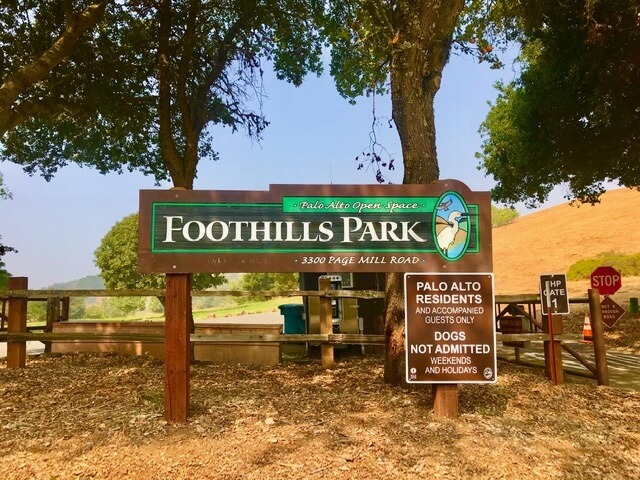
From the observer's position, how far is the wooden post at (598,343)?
638 cm

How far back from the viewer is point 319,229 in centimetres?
448

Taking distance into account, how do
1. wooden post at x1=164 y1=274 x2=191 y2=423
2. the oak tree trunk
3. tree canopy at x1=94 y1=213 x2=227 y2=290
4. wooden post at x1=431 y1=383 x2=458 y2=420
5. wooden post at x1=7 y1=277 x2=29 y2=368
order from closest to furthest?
wooden post at x1=164 y1=274 x2=191 y2=423 < wooden post at x1=431 y1=383 x2=458 y2=420 < the oak tree trunk < wooden post at x1=7 y1=277 x2=29 y2=368 < tree canopy at x1=94 y1=213 x2=227 y2=290

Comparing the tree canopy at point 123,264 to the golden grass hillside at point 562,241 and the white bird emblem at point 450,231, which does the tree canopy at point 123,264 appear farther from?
the white bird emblem at point 450,231

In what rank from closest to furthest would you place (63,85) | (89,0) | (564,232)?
(89,0) < (63,85) < (564,232)

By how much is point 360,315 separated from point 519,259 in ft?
123

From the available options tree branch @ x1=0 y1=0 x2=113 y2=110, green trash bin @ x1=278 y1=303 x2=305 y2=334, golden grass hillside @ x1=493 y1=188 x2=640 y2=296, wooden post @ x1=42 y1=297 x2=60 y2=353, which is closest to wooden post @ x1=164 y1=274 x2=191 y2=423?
green trash bin @ x1=278 y1=303 x2=305 y2=334

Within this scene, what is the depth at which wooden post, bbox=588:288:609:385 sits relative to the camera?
20.9ft

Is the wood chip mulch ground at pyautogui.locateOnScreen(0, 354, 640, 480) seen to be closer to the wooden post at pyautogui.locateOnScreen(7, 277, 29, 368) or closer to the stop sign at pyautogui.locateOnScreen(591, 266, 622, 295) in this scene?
the wooden post at pyautogui.locateOnScreen(7, 277, 29, 368)

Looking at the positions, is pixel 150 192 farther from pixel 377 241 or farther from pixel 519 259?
pixel 519 259

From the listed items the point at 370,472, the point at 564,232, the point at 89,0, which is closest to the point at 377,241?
the point at 370,472

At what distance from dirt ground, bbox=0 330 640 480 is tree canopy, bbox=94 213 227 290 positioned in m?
26.2

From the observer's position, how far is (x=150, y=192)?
4.39m

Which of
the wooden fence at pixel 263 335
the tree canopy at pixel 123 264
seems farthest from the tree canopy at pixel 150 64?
the tree canopy at pixel 123 264

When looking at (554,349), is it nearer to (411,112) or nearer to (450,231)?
(450,231)
